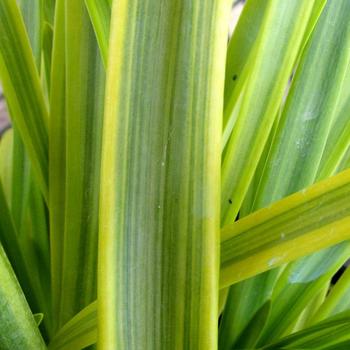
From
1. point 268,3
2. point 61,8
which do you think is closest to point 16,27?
point 61,8

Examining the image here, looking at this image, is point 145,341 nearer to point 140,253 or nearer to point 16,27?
point 140,253

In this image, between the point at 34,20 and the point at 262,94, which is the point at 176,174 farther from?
the point at 34,20

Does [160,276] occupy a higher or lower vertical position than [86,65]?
lower

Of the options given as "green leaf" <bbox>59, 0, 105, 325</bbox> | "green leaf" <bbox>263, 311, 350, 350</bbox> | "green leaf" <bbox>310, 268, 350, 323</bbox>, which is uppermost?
"green leaf" <bbox>59, 0, 105, 325</bbox>

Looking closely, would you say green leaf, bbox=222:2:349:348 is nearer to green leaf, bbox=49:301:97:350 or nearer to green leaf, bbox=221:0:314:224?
green leaf, bbox=221:0:314:224

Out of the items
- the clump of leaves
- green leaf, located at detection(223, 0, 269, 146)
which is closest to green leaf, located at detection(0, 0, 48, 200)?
the clump of leaves

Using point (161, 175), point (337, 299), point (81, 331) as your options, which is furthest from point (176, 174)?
point (337, 299)

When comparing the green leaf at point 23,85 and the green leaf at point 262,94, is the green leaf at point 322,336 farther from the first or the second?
the green leaf at point 23,85
